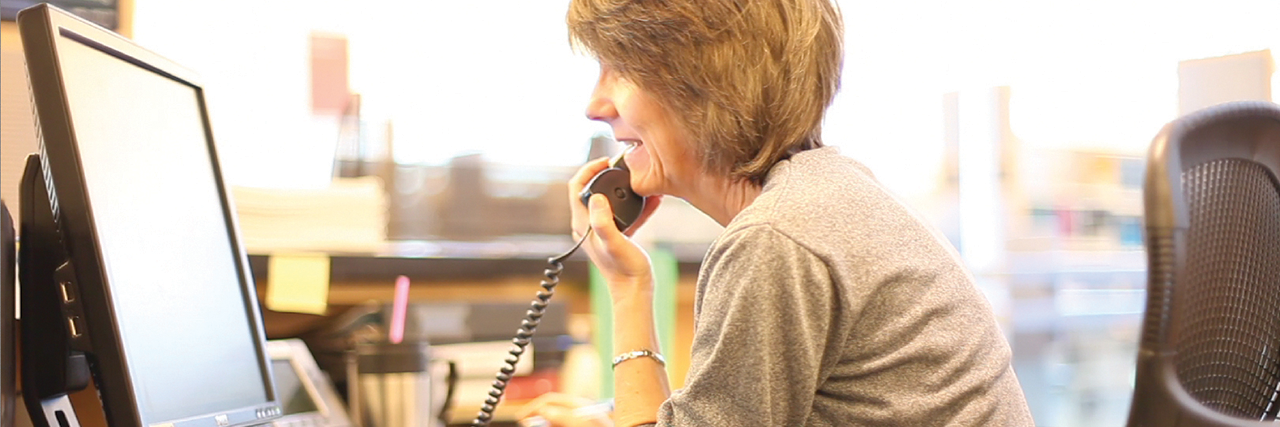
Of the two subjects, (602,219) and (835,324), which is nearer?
(835,324)

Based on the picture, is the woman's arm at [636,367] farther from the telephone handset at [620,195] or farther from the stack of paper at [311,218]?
the stack of paper at [311,218]

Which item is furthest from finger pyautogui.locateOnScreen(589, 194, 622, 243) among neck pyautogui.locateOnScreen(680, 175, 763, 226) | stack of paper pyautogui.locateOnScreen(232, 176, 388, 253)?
stack of paper pyautogui.locateOnScreen(232, 176, 388, 253)

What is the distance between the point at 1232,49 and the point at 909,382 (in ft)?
11.0

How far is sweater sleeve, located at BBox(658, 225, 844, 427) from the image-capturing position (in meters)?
0.69

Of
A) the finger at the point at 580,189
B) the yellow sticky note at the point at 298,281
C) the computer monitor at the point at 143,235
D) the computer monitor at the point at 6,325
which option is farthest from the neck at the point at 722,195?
the yellow sticky note at the point at 298,281

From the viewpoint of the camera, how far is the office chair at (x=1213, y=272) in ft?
3.48

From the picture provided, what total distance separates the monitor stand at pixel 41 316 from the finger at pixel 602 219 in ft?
1.61

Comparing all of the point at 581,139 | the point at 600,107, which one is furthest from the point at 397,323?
the point at 581,139

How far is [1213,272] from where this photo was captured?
1108 mm

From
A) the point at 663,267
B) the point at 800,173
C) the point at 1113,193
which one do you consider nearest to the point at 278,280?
the point at 663,267

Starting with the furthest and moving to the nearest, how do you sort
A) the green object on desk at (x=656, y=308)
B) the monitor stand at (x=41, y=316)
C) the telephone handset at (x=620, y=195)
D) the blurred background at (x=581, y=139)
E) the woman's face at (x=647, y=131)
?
the green object on desk at (x=656, y=308) < the blurred background at (x=581, y=139) < the telephone handset at (x=620, y=195) < the woman's face at (x=647, y=131) < the monitor stand at (x=41, y=316)

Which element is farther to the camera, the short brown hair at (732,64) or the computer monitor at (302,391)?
the computer monitor at (302,391)

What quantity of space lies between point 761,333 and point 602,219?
42cm

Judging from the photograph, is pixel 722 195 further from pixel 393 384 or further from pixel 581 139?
pixel 581 139
